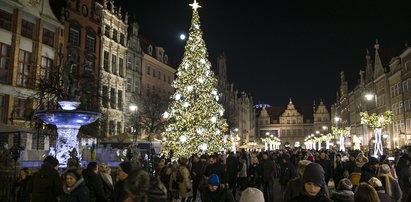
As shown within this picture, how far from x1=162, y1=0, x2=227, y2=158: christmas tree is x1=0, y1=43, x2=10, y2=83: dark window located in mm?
13367

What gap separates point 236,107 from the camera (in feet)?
290

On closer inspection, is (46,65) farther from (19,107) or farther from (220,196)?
(220,196)

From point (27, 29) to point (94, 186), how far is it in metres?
29.1

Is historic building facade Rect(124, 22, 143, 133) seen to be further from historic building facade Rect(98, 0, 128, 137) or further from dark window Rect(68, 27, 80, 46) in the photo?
dark window Rect(68, 27, 80, 46)

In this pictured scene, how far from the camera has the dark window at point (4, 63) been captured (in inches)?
1178

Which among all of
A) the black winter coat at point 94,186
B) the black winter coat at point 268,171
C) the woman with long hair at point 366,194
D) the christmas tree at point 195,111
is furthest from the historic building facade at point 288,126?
the woman with long hair at point 366,194

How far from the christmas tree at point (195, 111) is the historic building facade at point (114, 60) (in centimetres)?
1590

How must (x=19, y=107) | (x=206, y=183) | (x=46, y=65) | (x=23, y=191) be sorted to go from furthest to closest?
(x=46, y=65), (x=19, y=107), (x=23, y=191), (x=206, y=183)

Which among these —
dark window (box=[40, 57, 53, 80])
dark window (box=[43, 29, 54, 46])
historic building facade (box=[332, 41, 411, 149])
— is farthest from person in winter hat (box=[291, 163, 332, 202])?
historic building facade (box=[332, 41, 411, 149])

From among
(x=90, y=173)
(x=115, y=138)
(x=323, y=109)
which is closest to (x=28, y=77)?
(x=115, y=138)

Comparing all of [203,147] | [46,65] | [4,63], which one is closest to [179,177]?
[203,147]

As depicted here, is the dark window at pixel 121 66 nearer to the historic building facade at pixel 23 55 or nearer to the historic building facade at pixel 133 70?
the historic building facade at pixel 133 70

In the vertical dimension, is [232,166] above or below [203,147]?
below

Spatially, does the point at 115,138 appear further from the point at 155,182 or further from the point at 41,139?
the point at 155,182
